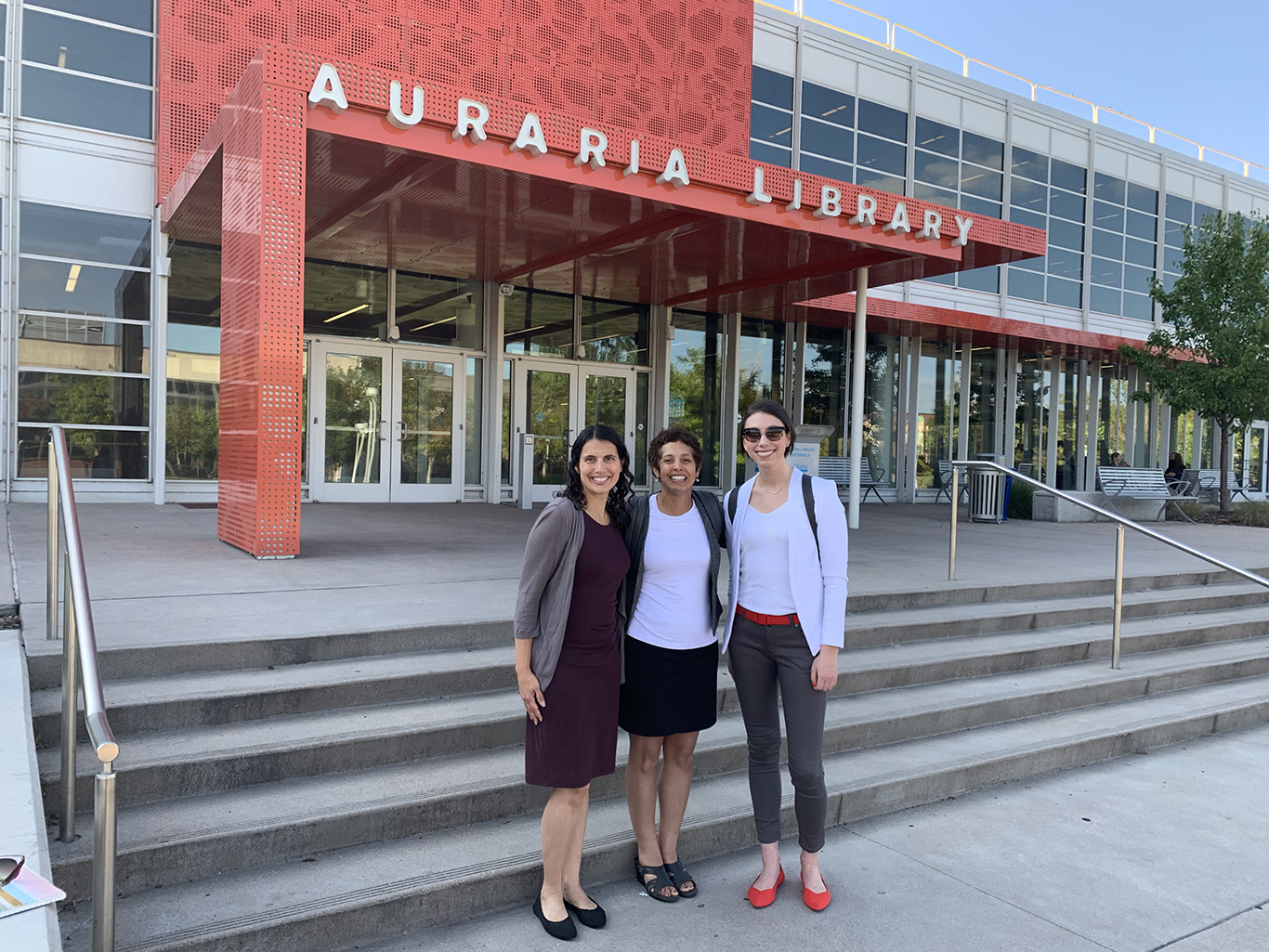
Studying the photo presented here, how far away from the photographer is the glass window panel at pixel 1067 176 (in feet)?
69.4

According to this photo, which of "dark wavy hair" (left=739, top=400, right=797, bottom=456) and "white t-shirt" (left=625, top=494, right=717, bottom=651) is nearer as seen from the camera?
"white t-shirt" (left=625, top=494, right=717, bottom=651)

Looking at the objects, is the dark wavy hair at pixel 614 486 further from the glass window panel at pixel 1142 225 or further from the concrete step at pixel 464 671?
the glass window panel at pixel 1142 225

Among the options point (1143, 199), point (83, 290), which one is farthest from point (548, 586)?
point (1143, 199)

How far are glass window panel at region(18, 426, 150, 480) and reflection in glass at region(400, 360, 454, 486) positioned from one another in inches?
136

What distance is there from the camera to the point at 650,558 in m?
3.35

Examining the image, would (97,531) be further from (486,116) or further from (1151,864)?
A: (1151,864)

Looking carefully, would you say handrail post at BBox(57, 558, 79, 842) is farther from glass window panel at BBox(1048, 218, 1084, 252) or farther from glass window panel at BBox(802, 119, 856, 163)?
glass window panel at BBox(1048, 218, 1084, 252)

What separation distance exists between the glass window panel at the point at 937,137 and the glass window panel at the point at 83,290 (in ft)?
49.2

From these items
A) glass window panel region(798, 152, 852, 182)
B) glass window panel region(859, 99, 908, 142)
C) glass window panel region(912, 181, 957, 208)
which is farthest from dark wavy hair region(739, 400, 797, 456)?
glass window panel region(912, 181, 957, 208)

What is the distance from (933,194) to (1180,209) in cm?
953

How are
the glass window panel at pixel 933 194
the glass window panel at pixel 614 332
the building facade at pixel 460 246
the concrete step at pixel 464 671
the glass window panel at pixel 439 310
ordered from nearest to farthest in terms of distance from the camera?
the concrete step at pixel 464 671
the building facade at pixel 460 246
the glass window panel at pixel 439 310
the glass window panel at pixel 614 332
the glass window panel at pixel 933 194

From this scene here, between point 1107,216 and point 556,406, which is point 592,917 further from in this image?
point 1107,216

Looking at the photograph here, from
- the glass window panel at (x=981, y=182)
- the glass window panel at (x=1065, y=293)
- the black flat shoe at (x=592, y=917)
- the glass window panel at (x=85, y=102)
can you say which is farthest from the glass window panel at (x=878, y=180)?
the black flat shoe at (x=592, y=917)

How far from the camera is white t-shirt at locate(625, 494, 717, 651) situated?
10.9 ft
